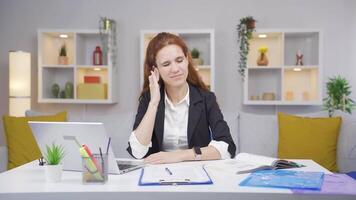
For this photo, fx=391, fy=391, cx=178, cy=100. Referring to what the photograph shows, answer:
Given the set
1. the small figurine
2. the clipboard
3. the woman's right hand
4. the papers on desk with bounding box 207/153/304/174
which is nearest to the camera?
the clipboard

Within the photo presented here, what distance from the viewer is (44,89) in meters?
4.36

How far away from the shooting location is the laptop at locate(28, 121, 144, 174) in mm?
1336

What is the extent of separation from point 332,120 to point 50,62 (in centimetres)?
308

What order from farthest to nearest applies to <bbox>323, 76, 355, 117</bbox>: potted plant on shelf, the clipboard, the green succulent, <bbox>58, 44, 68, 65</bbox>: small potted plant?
<bbox>58, 44, 68, 65</bbox>: small potted plant → <bbox>323, 76, 355, 117</bbox>: potted plant on shelf → the green succulent → the clipboard

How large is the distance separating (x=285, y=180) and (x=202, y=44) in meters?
3.38

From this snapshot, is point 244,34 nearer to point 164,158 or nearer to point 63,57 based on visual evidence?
point 63,57

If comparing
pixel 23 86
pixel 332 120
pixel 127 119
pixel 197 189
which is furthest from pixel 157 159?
pixel 23 86

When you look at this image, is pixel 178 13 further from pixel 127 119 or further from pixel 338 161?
pixel 338 161

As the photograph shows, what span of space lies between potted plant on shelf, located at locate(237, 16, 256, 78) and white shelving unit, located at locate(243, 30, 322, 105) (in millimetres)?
66

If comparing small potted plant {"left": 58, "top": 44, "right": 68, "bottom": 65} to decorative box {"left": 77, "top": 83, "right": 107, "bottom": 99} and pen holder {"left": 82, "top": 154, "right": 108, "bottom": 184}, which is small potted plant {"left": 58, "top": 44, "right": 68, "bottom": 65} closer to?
decorative box {"left": 77, "top": 83, "right": 107, "bottom": 99}

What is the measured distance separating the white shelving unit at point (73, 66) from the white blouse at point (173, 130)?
2125 mm

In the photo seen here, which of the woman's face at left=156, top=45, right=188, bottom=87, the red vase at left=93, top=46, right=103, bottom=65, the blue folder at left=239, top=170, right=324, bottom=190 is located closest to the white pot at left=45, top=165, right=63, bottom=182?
the blue folder at left=239, top=170, right=324, bottom=190

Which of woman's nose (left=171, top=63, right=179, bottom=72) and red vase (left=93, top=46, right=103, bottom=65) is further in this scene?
red vase (left=93, top=46, right=103, bottom=65)

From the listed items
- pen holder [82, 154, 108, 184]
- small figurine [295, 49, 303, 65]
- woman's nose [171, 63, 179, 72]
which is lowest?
pen holder [82, 154, 108, 184]
